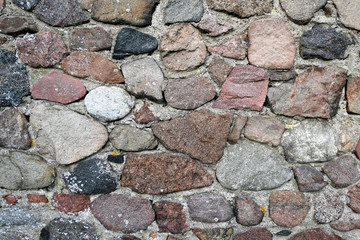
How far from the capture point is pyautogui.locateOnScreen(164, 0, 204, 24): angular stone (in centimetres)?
114

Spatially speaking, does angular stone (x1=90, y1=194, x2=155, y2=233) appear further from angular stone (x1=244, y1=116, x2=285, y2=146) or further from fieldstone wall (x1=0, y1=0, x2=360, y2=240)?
angular stone (x1=244, y1=116, x2=285, y2=146)

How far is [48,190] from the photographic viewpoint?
1.21 m

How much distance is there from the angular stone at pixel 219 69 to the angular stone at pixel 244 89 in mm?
18

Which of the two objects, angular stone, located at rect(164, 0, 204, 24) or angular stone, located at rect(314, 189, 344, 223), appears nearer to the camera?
angular stone, located at rect(164, 0, 204, 24)

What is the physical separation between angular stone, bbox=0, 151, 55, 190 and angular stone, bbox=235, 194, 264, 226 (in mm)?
740

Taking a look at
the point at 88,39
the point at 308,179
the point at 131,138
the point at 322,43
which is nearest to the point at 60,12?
the point at 88,39

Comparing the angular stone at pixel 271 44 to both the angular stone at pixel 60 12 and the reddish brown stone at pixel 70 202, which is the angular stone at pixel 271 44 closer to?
the angular stone at pixel 60 12

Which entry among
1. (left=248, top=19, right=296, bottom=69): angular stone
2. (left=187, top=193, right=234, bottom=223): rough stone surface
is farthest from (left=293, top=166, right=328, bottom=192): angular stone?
(left=248, top=19, right=296, bottom=69): angular stone

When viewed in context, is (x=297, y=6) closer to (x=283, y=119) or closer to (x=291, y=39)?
(x=291, y=39)

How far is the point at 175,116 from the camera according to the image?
1.19 metres

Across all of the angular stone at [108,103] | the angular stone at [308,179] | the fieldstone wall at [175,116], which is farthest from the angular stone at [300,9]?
the angular stone at [108,103]

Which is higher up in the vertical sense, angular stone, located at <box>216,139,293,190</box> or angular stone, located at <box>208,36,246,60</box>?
angular stone, located at <box>208,36,246,60</box>

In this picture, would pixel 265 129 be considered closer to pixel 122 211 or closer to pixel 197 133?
pixel 197 133

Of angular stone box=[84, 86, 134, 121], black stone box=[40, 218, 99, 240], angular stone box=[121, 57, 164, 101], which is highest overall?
angular stone box=[121, 57, 164, 101]
